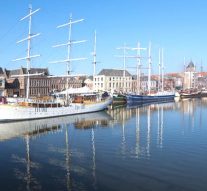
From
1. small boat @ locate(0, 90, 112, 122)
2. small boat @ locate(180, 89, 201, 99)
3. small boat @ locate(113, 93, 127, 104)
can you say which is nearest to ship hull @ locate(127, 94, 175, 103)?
small boat @ locate(113, 93, 127, 104)

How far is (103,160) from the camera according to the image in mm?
23859

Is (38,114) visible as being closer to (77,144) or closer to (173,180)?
(77,144)

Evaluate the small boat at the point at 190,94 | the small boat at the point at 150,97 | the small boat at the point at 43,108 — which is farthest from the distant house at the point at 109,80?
the small boat at the point at 43,108

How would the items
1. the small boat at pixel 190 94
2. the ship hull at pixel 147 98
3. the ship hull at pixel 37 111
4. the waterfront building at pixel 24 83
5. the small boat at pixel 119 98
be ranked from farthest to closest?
the small boat at pixel 190 94, the waterfront building at pixel 24 83, the ship hull at pixel 147 98, the small boat at pixel 119 98, the ship hull at pixel 37 111

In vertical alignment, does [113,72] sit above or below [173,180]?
above

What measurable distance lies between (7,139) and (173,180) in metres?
19.3

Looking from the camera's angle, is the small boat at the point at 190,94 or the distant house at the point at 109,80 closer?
the small boat at the point at 190,94

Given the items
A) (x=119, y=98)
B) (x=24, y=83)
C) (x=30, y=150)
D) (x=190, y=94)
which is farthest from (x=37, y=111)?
(x=190, y=94)

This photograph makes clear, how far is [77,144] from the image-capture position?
101 ft

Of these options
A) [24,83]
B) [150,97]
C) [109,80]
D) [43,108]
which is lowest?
[43,108]

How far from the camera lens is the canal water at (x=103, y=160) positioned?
18.6m

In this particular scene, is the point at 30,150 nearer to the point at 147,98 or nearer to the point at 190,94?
the point at 147,98

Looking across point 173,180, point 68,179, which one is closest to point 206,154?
point 173,180

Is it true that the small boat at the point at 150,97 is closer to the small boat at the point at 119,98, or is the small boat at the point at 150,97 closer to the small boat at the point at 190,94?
the small boat at the point at 119,98
